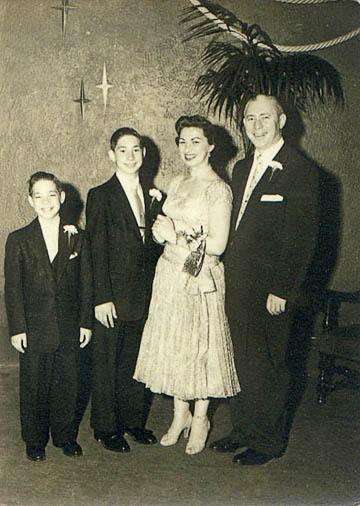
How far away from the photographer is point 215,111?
11.2 feet

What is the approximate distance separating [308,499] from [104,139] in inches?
88.4

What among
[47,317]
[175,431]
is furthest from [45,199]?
[175,431]

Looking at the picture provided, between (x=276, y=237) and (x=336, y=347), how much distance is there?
986 millimetres

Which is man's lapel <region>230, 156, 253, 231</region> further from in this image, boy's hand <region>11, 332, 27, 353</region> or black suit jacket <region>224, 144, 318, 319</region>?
boy's hand <region>11, 332, 27, 353</region>

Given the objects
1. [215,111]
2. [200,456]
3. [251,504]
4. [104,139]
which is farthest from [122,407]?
[215,111]

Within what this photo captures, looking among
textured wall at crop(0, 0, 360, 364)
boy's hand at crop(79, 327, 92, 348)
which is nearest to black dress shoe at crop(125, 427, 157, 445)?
boy's hand at crop(79, 327, 92, 348)

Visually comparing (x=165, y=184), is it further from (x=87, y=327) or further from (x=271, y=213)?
(x=87, y=327)

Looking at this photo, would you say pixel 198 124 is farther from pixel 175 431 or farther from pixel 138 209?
pixel 175 431

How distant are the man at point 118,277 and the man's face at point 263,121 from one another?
0.60 m

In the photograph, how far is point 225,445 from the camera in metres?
3.21

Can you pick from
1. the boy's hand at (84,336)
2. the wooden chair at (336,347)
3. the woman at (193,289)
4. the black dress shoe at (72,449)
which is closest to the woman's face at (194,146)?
the woman at (193,289)

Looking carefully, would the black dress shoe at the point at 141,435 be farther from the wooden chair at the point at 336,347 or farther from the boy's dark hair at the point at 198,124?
the boy's dark hair at the point at 198,124

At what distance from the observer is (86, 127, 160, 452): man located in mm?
3109

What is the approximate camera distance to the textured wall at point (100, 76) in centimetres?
315
